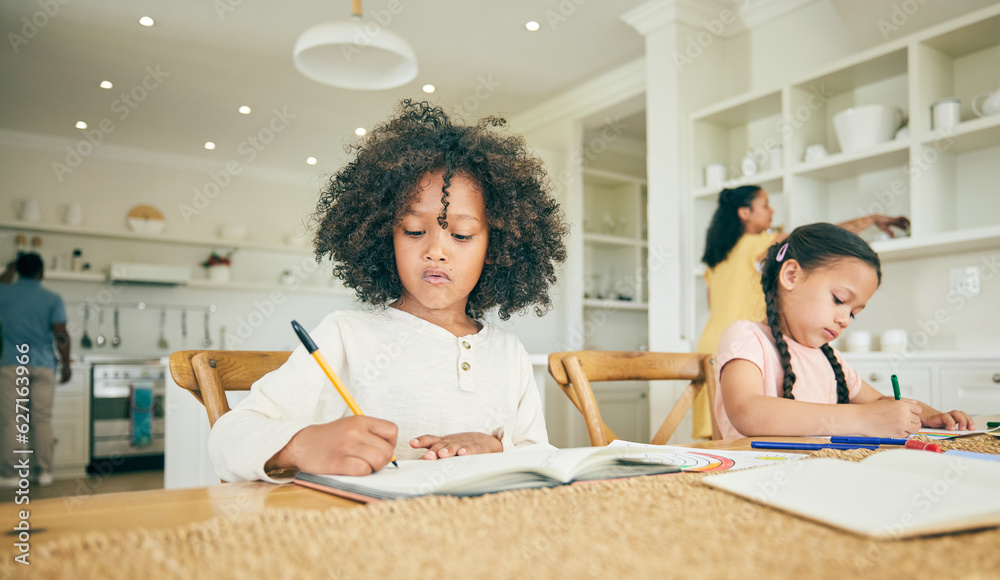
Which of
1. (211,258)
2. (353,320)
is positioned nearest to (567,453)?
(353,320)

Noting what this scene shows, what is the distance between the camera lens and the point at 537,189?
1.14 metres

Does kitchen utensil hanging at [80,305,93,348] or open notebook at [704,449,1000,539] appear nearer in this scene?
open notebook at [704,449,1000,539]

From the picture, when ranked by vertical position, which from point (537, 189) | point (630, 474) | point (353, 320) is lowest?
point (630, 474)

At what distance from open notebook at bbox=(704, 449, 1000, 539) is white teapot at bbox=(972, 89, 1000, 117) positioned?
7.89 ft

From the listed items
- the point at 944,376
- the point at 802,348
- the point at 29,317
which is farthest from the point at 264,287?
the point at 802,348

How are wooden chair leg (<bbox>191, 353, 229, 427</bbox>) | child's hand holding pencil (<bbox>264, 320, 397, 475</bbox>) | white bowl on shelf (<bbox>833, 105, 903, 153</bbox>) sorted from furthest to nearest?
white bowl on shelf (<bbox>833, 105, 903, 153</bbox>), wooden chair leg (<bbox>191, 353, 229, 427</bbox>), child's hand holding pencil (<bbox>264, 320, 397, 475</bbox>)

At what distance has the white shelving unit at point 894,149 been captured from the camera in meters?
2.53

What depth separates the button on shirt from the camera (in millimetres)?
4047

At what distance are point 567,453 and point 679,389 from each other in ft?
9.72

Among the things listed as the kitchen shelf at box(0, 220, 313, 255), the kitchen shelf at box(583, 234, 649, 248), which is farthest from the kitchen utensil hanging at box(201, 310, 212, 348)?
the kitchen shelf at box(583, 234, 649, 248)

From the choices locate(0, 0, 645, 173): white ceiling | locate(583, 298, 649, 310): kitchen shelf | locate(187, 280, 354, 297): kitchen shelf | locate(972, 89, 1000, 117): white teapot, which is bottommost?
locate(583, 298, 649, 310): kitchen shelf

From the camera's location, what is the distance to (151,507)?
1.50ft

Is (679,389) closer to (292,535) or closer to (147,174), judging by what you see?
(292,535)

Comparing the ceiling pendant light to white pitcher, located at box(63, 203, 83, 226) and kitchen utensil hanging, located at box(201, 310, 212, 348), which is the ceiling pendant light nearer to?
white pitcher, located at box(63, 203, 83, 226)
